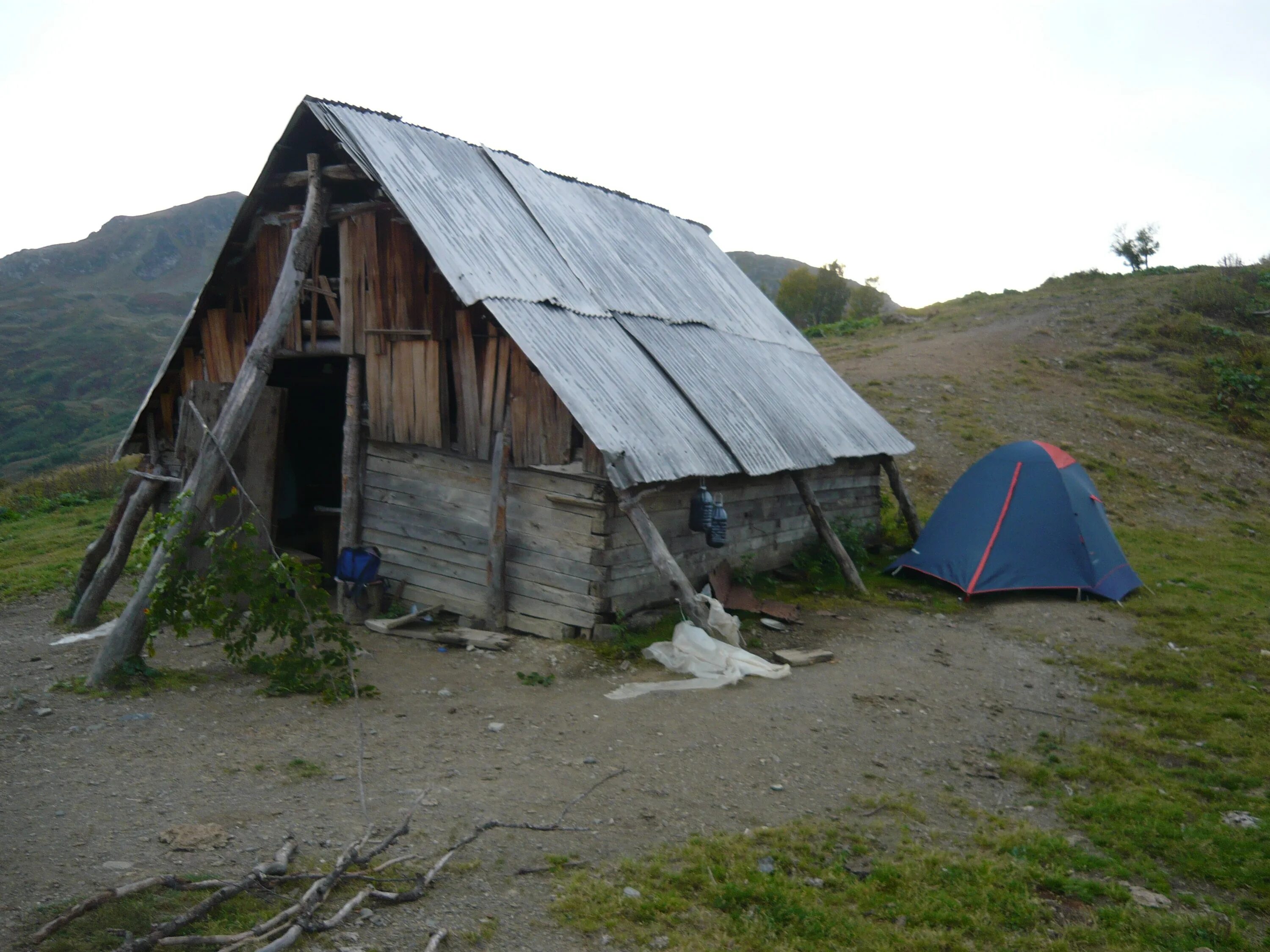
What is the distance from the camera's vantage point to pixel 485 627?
9164 millimetres

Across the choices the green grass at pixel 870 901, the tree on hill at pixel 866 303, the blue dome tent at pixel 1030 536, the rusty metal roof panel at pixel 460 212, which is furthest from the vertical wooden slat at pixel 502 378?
the tree on hill at pixel 866 303

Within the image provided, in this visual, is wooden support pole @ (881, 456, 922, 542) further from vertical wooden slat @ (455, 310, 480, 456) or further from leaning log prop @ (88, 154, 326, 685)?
leaning log prop @ (88, 154, 326, 685)

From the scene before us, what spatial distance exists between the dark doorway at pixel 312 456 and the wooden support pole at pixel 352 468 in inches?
72.7

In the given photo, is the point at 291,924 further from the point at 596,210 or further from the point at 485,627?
the point at 596,210

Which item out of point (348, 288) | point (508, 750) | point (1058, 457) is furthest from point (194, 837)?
point (1058, 457)

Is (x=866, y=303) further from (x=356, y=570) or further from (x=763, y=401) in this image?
(x=356, y=570)

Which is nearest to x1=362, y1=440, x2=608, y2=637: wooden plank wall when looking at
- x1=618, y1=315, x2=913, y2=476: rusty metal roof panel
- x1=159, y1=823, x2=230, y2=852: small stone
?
x1=618, y1=315, x2=913, y2=476: rusty metal roof panel

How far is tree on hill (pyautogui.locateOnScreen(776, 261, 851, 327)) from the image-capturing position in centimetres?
5306

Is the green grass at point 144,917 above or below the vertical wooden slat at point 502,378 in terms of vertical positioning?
below

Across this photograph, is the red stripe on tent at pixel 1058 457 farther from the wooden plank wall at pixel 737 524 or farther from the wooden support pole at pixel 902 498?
the wooden plank wall at pixel 737 524

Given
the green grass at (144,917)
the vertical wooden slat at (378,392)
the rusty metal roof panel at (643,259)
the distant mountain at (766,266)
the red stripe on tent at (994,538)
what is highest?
the distant mountain at (766,266)

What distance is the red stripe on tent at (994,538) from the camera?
11.0 meters

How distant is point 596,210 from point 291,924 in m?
11.4

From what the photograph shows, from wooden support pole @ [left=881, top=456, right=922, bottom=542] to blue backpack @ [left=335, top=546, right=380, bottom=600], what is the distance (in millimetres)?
7550
